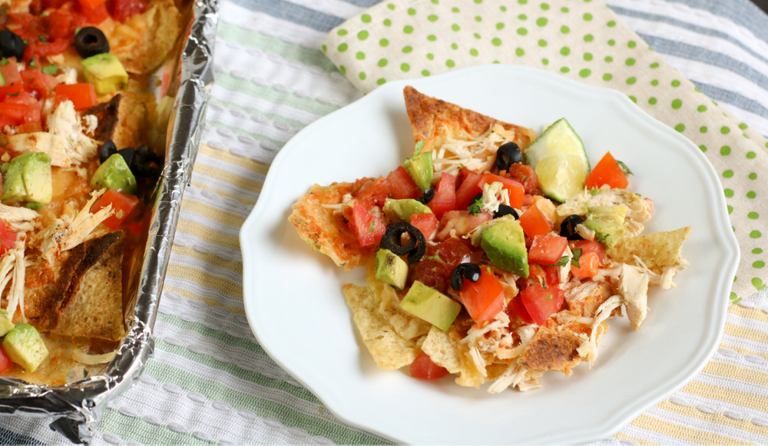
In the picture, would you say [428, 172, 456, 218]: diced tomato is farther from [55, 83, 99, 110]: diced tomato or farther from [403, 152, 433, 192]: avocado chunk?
[55, 83, 99, 110]: diced tomato

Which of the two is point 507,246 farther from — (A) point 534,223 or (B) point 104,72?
(B) point 104,72

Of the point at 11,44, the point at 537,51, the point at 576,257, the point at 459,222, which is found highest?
the point at 537,51

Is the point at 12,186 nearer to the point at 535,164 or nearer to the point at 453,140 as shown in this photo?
the point at 453,140

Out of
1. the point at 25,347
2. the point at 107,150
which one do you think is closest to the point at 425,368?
the point at 25,347

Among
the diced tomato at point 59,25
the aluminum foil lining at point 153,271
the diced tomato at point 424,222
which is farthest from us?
the diced tomato at point 59,25

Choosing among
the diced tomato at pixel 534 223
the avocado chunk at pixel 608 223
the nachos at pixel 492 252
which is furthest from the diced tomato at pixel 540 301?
the avocado chunk at pixel 608 223

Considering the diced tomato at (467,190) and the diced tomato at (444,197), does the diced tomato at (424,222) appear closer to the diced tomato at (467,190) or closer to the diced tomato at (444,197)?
the diced tomato at (444,197)

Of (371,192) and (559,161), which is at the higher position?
(559,161)
